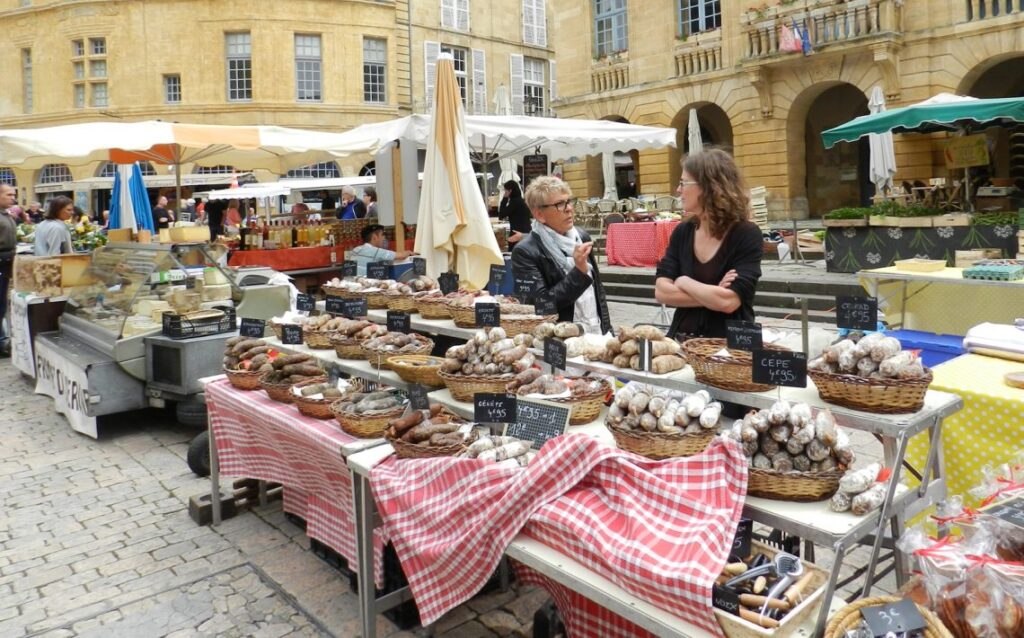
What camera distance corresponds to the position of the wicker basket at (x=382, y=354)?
12.3 feet

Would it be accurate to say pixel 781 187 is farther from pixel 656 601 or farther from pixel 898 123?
pixel 656 601

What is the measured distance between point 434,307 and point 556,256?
81 cm

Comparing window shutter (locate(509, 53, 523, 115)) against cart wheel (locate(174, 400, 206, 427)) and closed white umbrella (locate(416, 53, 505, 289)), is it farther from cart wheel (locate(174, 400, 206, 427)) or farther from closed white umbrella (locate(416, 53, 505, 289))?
cart wheel (locate(174, 400, 206, 427))

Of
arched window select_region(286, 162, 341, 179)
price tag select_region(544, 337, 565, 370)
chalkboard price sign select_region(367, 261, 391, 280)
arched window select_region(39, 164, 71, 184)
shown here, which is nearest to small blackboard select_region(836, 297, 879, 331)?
price tag select_region(544, 337, 565, 370)

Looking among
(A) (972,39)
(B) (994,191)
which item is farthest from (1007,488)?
(A) (972,39)

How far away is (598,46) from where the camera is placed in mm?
23969

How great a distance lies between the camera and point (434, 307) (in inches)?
181

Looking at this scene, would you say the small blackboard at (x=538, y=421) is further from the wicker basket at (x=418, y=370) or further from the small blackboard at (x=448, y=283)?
the small blackboard at (x=448, y=283)

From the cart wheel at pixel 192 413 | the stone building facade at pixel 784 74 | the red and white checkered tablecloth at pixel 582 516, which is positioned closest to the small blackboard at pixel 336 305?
the red and white checkered tablecloth at pixel 582 516

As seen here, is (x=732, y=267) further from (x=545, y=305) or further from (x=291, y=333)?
(x=291, y=333)

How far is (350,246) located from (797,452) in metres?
9.86

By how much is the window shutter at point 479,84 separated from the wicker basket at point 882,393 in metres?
29.8

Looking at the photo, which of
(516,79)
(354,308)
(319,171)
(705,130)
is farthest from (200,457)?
(516,79)

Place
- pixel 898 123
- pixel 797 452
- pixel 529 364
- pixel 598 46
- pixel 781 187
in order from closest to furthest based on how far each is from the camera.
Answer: pixel 797 452
pixel 529 364
pixel 898 123
pixel 781 187
pixel 598 46
